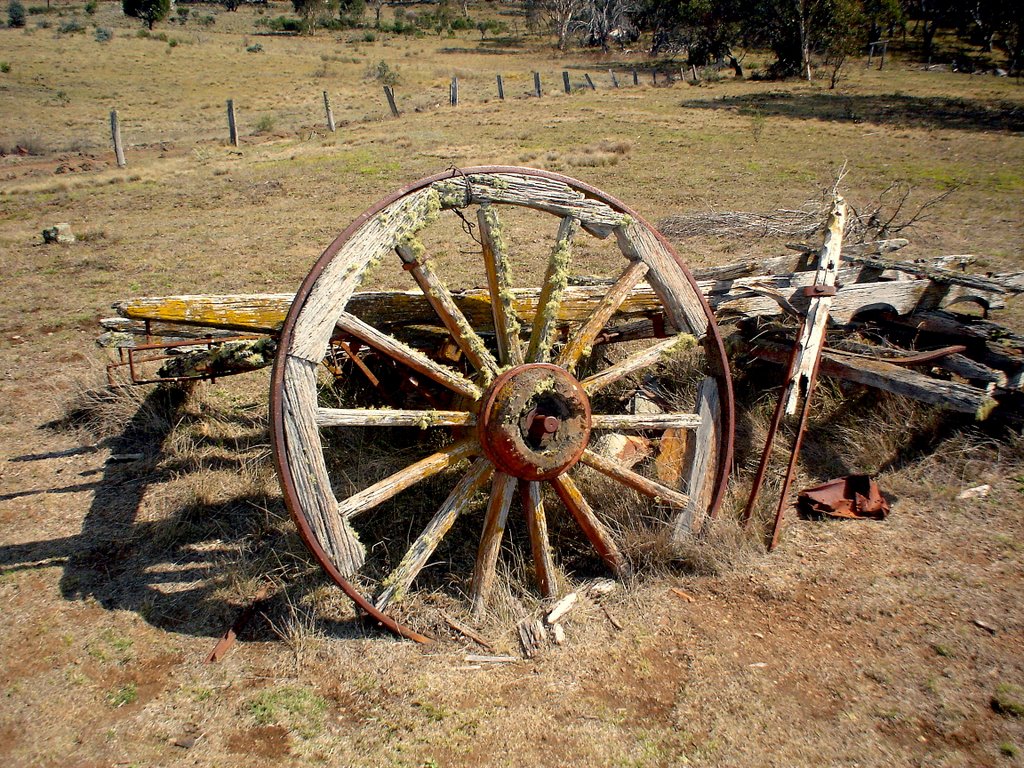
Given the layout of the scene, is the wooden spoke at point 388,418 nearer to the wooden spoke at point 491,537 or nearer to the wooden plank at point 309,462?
the wooden plank at point 309,462

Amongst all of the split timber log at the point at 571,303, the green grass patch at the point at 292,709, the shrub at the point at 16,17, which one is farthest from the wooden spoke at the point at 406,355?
the shrub at the point at 16,17

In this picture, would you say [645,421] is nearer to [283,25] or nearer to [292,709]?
[292,709]

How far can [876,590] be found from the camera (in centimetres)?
372

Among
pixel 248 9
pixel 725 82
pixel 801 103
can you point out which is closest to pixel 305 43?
pixel 248 9

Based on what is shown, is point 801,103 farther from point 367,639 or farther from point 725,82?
point 367,639

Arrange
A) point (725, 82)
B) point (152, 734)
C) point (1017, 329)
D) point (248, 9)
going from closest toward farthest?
point (152, 734) → point (1017, 329) → point (725, 82) → point (248, 9)

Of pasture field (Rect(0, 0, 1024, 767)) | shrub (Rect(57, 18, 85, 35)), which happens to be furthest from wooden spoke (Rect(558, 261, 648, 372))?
shrub (Rect(57, 18, 85, 35))

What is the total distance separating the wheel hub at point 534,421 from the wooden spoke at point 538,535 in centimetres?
19

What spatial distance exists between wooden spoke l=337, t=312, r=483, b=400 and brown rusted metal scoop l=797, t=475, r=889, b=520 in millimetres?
2212

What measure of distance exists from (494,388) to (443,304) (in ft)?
1.56

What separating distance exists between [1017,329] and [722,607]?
A: 4.51 m

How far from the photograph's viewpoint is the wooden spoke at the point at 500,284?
11.1 ft

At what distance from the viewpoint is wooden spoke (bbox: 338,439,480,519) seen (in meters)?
3.22

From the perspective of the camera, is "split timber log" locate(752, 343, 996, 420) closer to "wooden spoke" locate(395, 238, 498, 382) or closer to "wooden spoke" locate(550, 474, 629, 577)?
"wooden spoke" locate(550, 474, 629, 577)
